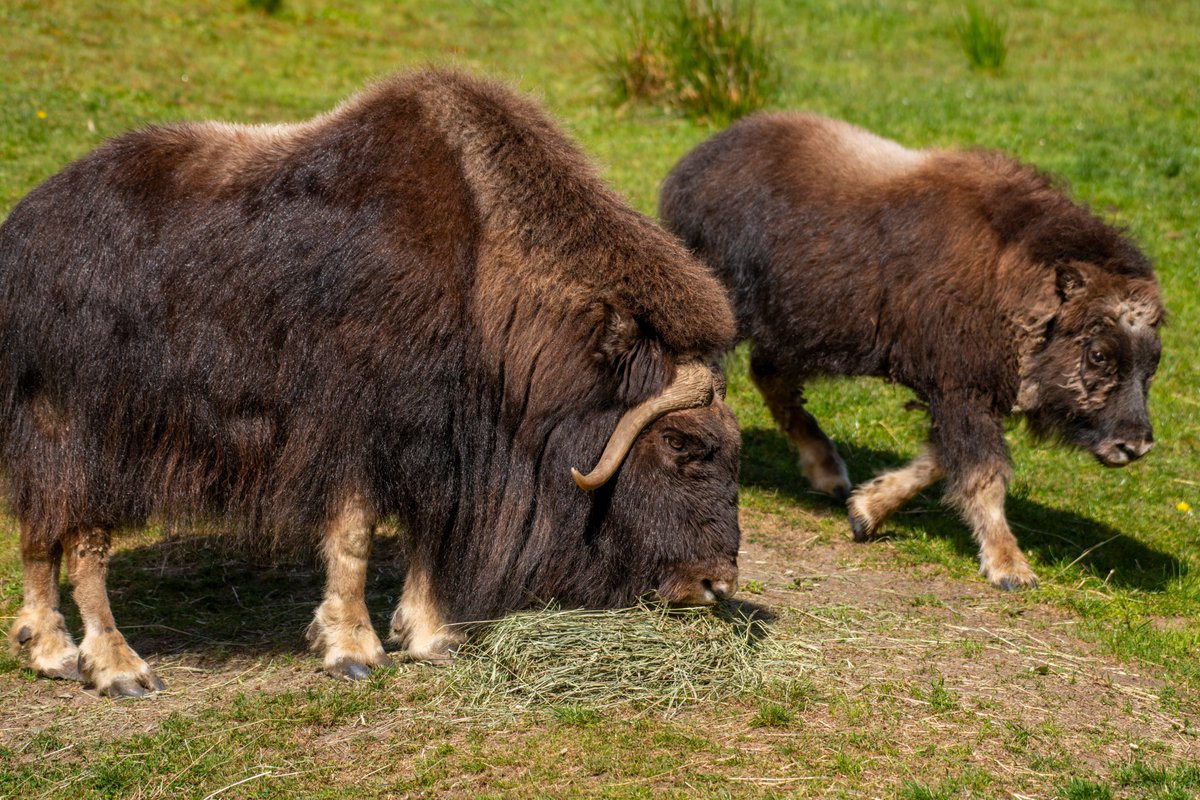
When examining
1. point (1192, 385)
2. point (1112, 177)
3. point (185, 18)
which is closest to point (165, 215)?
point (1192, 385)

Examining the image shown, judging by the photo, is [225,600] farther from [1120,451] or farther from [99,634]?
[1120,451]

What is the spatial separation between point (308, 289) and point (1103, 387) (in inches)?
118

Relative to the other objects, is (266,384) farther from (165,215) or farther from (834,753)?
(834,753)

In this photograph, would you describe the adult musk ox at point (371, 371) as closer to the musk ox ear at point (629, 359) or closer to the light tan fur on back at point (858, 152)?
the musk ox ear at point (629, 359)

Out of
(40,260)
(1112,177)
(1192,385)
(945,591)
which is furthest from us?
(1112,177)

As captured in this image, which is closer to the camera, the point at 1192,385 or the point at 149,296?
the point at 149,296

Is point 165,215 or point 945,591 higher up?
point 165,215

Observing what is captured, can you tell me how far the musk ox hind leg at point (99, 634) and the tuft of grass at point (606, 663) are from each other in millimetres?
919

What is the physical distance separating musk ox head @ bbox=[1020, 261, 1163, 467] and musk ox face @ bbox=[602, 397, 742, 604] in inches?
75.3

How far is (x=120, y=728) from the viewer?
365 centimetres

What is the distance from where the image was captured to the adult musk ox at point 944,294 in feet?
16.8

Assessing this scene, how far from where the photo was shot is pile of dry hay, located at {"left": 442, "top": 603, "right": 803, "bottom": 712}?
375cm

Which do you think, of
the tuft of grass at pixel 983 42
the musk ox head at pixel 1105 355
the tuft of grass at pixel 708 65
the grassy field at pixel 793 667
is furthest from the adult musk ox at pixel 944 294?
the tuft of grass at pixel 983 42

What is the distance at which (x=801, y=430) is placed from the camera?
632cm
